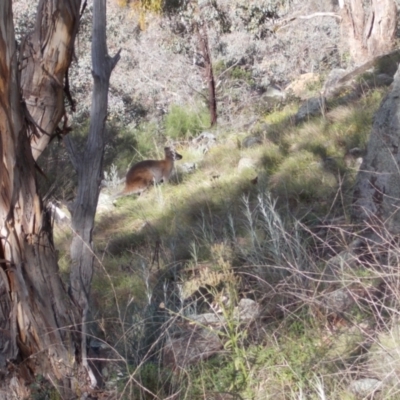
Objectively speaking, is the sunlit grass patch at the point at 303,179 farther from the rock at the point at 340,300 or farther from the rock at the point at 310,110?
the rock at the point at 340,300

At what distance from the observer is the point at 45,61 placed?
426cm

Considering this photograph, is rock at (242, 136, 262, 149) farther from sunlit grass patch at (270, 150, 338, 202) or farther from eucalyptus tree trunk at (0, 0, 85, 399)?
eucalyptus tree trunk at (0, 0, 85, 399)

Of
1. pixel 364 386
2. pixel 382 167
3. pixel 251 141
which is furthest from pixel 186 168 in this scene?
pixel 364 386

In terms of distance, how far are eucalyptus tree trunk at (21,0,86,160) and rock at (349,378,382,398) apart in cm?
215

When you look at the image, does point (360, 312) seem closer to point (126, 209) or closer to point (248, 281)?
point (248, 281)

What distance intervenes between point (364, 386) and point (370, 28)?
44.3ft

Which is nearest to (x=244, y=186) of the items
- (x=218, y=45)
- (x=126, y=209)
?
(x=126, y=209)

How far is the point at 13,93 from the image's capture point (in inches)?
156

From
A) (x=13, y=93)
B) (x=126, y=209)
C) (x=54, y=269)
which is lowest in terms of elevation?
(x=126, y=209)

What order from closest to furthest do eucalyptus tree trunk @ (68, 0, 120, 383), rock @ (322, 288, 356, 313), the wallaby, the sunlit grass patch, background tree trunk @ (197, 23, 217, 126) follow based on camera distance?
rock @ (322, 288, 356, 313)
eucalyptus tree trunk @ (68, 0, 120, 383)
the sunlit grass patch
the wallaby
background tree trunk @ (197, 23, 217, 126)

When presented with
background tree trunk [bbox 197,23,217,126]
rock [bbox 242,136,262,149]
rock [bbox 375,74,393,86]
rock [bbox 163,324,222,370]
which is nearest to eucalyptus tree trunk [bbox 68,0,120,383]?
rock [bbox 163,324,222,370]

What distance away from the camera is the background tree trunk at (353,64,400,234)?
5465 mm

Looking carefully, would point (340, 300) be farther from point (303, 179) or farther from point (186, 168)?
point (186, 168)

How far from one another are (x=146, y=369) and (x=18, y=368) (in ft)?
2.26
